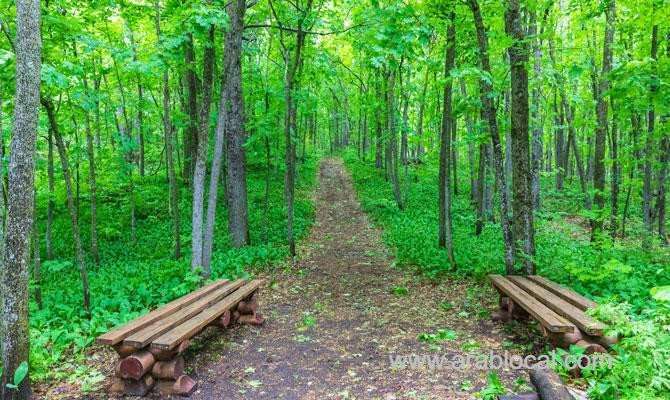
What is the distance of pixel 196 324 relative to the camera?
4980 millimetres

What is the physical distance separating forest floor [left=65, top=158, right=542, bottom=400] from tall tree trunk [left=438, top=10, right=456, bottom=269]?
134 centimetres

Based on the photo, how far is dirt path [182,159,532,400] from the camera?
15.7 feet

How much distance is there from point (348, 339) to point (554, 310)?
9.17ft

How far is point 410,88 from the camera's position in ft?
61.8

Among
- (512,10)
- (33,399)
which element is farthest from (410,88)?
(33,399)

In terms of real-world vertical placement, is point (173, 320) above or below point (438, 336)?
above

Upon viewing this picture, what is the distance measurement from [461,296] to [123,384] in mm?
5983

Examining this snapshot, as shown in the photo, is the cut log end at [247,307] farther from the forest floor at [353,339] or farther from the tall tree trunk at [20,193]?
the tall tree trunk at [20,193]

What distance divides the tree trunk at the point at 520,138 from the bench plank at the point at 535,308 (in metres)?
0.91

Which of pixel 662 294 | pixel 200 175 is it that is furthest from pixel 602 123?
pixel 662 294

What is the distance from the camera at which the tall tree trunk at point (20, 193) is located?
404cm

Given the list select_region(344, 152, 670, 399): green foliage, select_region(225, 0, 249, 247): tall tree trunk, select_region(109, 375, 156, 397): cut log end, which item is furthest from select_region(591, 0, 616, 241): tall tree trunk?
select_region(109, 375, 156, 397): cut log end

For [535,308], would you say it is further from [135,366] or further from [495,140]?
[135,366]

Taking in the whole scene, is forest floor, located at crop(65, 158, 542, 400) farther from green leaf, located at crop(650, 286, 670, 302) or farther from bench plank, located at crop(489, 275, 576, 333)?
green leaf, located at crop(650, 286, 670, 302)
